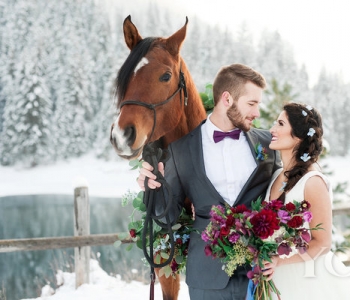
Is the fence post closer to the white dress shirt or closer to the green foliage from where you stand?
the green foliage

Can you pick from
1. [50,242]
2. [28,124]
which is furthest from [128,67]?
[28,124]

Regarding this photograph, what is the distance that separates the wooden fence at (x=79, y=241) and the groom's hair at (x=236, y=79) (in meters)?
3.48

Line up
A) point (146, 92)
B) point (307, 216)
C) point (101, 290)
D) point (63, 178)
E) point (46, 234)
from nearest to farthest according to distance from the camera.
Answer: point (307, 216) → point (146, 92) → point (101, 290) → point (46, 234) → point (63, 178)

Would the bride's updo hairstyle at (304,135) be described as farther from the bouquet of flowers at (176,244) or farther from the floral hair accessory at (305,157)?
the bouquet of flowers at (176,244)

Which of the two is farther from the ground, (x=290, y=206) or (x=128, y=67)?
(x=128, y=67)

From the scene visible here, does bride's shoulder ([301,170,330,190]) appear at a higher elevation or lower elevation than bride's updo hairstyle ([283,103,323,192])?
lower

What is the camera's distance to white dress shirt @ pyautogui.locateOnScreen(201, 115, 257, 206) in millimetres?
2100

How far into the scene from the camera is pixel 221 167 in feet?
6.99

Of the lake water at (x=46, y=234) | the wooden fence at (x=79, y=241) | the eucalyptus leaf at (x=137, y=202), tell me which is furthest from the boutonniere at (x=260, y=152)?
the lake water at (x=46, y=234)

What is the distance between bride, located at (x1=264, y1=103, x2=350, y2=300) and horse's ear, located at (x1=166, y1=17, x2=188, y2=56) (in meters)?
0.63

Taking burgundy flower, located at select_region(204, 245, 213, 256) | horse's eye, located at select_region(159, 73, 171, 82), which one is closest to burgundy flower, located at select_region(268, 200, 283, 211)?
burgundy flower, located at select_region(204, 245, 213, 256)

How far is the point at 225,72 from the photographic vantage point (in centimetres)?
213

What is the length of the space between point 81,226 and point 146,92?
3.84 metres

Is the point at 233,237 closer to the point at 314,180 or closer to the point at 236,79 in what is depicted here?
the point at 314,180
